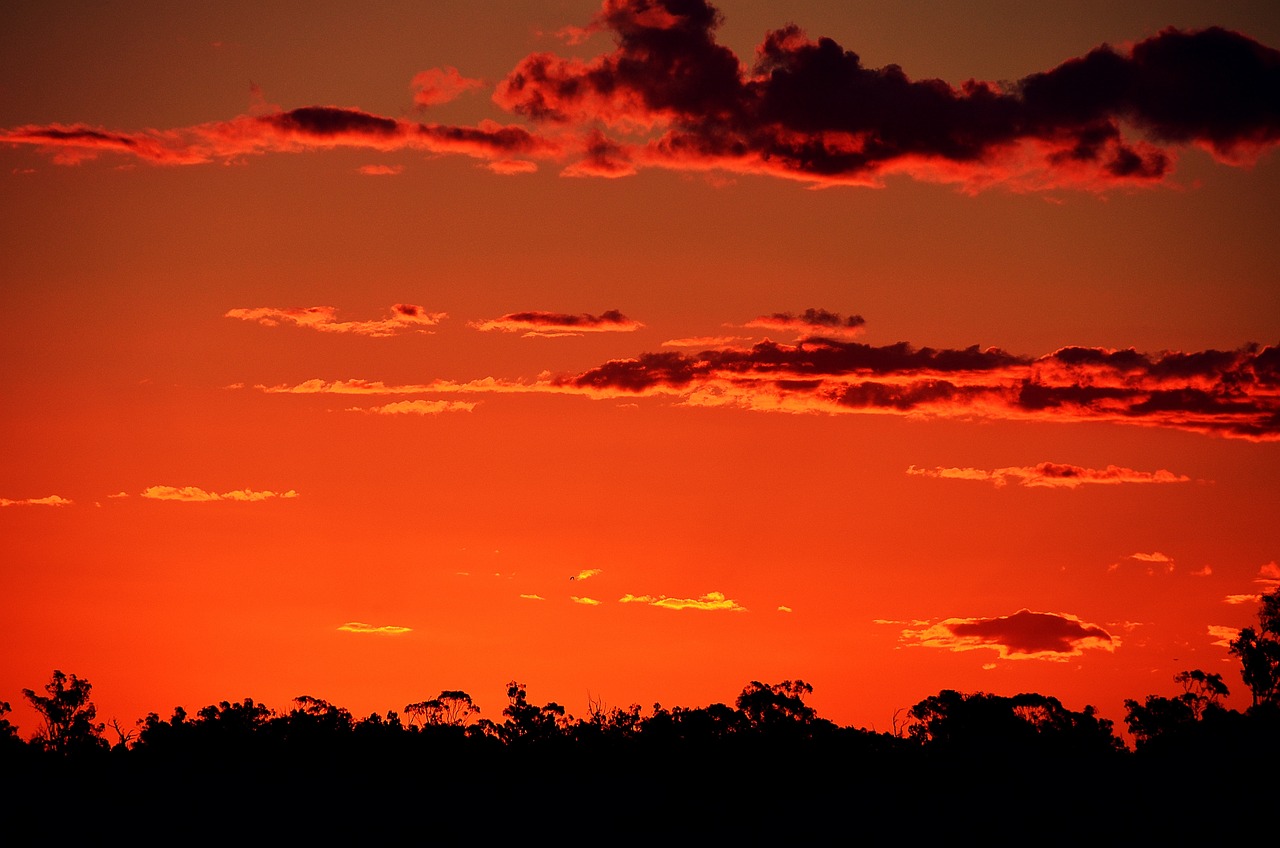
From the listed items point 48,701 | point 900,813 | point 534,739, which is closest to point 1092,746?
point 900,813

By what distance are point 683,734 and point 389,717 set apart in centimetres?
3163

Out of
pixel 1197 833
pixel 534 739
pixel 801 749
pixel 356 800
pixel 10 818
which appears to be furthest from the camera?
pixel 534 739

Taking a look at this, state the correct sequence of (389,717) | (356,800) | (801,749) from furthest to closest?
(389,717)
(801,749)
(356,800)

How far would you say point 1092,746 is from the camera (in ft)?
523

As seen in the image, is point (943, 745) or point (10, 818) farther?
point (943, 745)

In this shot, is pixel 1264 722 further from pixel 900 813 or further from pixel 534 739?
pixel 534 739

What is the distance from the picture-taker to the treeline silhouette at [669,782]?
12412 centimetres

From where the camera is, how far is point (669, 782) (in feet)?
461

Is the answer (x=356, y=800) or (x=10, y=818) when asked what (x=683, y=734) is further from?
(x=10, y=818)

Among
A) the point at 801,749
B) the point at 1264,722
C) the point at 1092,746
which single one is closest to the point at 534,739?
the point at 801,749

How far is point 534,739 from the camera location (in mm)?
167125

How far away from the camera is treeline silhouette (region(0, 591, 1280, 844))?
124125 millimetres

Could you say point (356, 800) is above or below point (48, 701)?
below

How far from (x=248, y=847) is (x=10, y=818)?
662 inches
